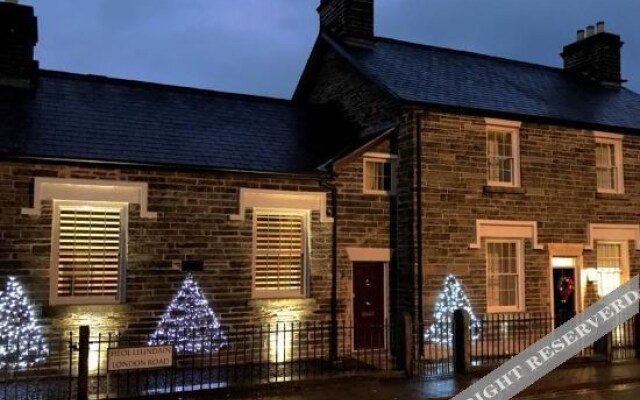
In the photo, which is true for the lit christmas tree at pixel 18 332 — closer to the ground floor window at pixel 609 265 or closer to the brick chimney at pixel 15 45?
the brick chimney at pixel 15 45

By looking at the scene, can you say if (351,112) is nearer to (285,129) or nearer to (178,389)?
(285,129)

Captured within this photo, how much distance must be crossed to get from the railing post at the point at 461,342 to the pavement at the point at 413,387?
0.37 m

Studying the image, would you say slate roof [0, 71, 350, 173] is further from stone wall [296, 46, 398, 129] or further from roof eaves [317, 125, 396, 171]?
stone wall [296, 46, 398, 129]

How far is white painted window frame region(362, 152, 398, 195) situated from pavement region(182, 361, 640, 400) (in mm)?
5026

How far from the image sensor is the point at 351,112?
1777 cm

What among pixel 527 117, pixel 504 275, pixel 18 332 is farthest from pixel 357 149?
pixel 18 332

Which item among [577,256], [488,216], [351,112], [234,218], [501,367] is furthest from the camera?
[351,112]

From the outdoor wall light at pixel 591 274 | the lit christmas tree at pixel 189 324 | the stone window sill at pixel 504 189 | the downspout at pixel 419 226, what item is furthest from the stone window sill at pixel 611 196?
the lit christmas tree at pixel 189 324

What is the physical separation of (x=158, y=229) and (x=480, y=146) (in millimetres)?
7975

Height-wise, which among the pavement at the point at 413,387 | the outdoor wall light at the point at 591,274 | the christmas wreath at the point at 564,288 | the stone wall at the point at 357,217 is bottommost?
the pavement at the point at 413,387

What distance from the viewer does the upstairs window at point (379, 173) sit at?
50.0 ft

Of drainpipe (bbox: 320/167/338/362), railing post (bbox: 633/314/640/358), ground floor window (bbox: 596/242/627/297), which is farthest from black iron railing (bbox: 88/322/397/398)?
ground floor window (bbox: 596/242/627/297)

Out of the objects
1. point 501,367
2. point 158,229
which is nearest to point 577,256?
point 501,367

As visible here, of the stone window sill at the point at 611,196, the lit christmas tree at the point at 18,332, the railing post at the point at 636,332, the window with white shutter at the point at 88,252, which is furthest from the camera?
the stone window sill at the point at 611,196
